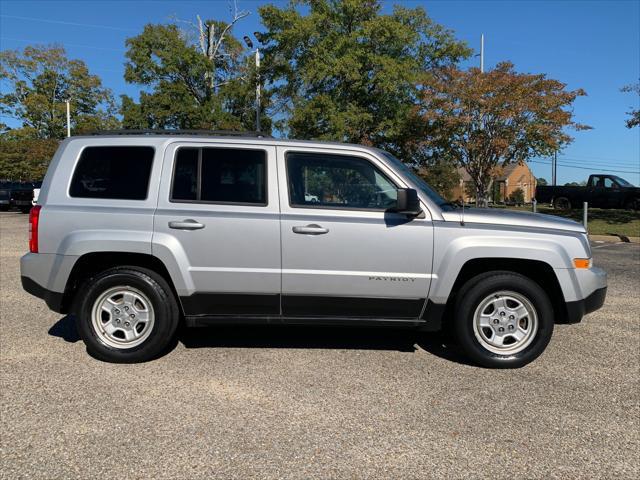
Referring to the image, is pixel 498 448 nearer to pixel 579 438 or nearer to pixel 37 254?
pixel 579 438

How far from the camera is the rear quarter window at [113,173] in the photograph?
4301 millimetres

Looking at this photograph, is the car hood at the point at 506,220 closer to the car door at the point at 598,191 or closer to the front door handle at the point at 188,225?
the front door handle at the point at 188,225

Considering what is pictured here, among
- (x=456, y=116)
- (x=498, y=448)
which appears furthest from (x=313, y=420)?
(x=456, y=116)

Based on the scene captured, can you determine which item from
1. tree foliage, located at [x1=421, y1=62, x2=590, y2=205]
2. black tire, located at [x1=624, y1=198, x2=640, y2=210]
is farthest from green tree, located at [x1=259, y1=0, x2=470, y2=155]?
black tire, located at [x1=624, y1=198, x2=640, y2=210]

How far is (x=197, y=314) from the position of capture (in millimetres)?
4297

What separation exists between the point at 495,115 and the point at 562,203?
1018 cm

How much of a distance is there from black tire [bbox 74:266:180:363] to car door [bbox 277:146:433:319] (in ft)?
3.26

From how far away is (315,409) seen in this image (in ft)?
11.5

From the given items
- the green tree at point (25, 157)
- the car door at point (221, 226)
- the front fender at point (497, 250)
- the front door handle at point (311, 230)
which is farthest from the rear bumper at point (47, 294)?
the green tree at point (25, 157)

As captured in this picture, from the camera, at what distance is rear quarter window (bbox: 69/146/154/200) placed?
4.30 metres

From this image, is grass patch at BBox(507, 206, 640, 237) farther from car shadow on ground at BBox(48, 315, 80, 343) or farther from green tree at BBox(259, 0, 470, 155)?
car shadow on ground at BBox(48, 315, 80, 343)

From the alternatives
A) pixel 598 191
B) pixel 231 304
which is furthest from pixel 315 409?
pixel 598 191

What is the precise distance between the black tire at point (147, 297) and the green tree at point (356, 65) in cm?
1817

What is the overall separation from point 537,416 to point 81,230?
374 cm
